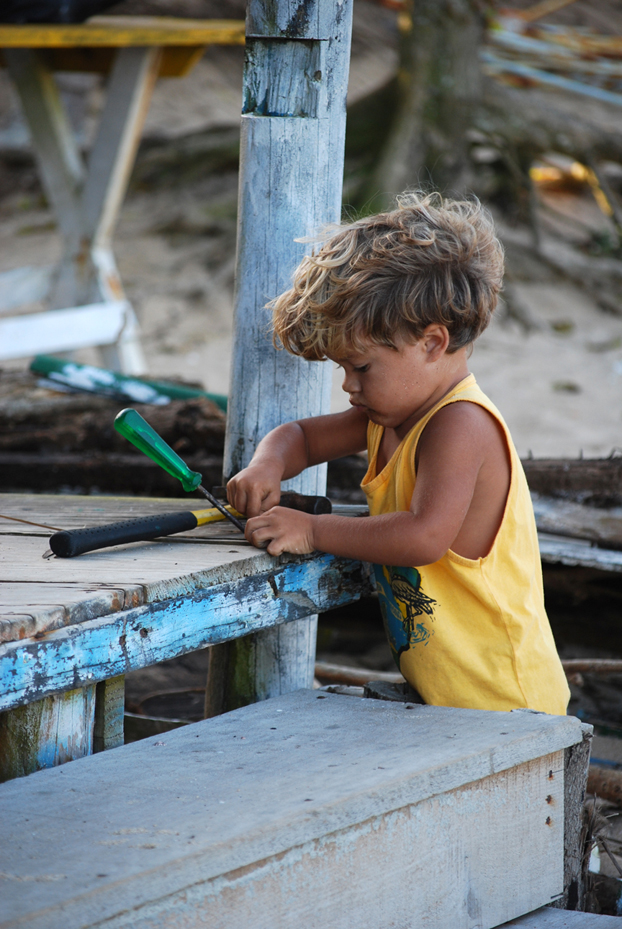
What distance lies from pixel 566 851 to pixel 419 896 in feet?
1.40

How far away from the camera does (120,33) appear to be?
4.75 metres

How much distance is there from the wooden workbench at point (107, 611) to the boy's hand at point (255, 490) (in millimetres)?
67

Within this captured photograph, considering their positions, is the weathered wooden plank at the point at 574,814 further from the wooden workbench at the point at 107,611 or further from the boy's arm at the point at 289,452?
the boy's arm at the point at 289,452

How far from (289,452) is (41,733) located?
2.71 ft

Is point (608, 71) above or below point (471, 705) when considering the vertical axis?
above

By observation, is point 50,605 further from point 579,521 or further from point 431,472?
point 579,521

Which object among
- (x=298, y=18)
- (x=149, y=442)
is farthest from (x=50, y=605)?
(x=298, y=18)

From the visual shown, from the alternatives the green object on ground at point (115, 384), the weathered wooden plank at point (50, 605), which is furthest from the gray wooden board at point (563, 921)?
the green object on ground at point (115, 384)

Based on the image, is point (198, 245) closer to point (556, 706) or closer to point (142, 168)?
point (142, 168)

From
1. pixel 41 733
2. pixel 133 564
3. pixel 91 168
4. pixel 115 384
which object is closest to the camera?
pixel 41 733

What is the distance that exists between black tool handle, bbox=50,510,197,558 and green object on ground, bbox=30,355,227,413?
177 cm

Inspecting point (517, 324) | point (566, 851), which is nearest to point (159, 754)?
point (566, 851)

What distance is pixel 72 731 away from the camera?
1.56 m

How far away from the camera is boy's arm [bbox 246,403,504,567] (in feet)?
5.69
